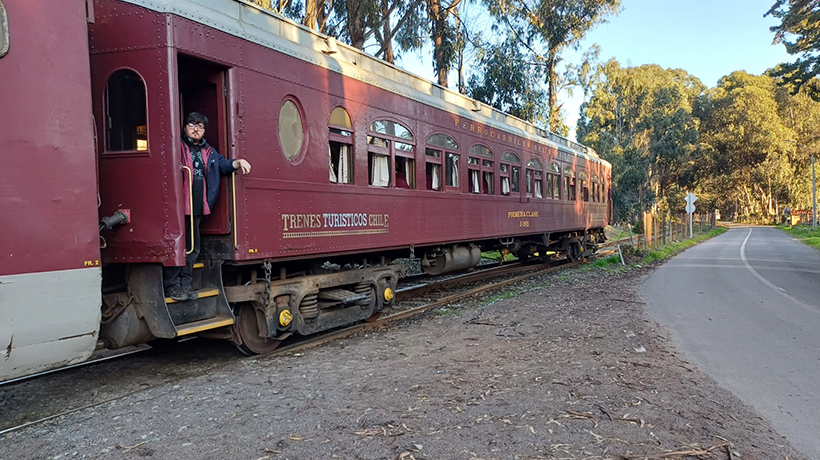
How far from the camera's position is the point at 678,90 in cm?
3969

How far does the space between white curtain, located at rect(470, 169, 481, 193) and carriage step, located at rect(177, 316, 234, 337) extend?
594cm

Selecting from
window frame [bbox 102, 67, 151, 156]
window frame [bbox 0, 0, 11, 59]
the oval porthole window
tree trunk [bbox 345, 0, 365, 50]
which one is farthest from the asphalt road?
tree trunk [bbox 345, 0, 365, 50]

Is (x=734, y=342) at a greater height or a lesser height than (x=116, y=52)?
lesser

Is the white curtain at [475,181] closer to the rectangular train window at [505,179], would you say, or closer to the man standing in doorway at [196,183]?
the rectangular train window at [505,179]

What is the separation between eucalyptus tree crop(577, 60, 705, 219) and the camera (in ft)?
103

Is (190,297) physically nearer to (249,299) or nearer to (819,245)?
(249,299)

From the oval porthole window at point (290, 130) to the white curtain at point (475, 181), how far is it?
4.73 meters

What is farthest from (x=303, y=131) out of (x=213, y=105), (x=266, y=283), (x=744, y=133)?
(x=744, y=133)

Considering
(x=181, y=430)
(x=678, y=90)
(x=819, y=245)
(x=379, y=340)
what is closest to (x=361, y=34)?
(x=379, y=340)

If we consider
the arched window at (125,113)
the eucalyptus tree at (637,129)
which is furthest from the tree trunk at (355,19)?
the eucalyptus tree at (637,129)

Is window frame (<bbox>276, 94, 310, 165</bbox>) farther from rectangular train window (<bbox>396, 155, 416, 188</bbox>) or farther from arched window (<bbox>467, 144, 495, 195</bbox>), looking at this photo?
arched window (<bbox>467, 144, 495, 195</bbox>)

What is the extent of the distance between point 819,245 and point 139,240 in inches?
1230

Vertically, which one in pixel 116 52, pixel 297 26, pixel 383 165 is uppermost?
pixel 297 26

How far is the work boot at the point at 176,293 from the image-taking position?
16.6 ft
